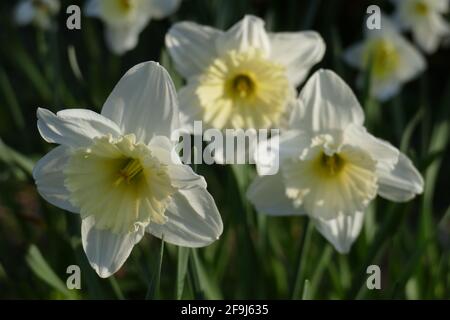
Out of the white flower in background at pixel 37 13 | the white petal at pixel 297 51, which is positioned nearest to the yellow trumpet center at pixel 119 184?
the white petal at pixel 297 51

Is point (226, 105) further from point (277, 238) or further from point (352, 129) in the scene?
point (277, 238)

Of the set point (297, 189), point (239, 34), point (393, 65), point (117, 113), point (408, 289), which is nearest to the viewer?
point (117, 113)

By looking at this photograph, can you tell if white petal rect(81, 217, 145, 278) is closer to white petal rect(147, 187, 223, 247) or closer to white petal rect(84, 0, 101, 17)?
white petal rect(147, 187, 223, 247)

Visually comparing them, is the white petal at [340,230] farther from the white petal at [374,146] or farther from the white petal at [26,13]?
the white petal at [26,13]

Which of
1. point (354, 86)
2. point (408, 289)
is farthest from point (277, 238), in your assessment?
point (354, 86)

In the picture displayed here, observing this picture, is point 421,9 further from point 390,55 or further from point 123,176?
point 123,176

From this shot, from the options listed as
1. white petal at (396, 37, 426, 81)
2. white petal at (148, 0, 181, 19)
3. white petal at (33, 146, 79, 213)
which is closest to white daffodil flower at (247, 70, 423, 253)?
white petal at (33, 146, 79, 213)

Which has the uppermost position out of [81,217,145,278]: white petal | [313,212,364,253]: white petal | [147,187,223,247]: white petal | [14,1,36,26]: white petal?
[14,1,36,26]: white petal
